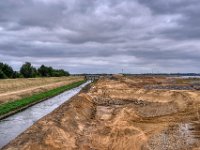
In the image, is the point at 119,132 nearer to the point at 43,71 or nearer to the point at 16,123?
the point at 16,123

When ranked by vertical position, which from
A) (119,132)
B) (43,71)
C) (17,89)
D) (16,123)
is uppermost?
(43,71)

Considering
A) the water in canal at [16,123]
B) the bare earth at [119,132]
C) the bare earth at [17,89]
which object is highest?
the bare earth at [17,89]

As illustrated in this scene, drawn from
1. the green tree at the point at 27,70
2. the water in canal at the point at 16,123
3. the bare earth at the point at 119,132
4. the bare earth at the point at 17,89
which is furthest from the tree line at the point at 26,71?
the bare earth at the point at 119,132

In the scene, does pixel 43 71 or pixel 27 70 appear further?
pixel 43 71

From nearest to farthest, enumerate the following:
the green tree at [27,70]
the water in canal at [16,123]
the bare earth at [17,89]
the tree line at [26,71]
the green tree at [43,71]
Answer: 1. the water in canal at [16,123]
2. the bare earth at [17,89]
3. the tree line at [26,71]
4. the green tree at [27,70]
5. the green tree at [43,71]

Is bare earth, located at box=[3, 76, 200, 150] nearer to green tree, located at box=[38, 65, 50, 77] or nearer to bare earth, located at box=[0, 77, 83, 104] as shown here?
bare earth, located at box=[0, 77, 83, 104]

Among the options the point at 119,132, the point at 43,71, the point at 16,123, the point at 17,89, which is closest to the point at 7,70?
the point at 17,89

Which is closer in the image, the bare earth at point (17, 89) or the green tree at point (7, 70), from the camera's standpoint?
the bare earth at point (17, 89)

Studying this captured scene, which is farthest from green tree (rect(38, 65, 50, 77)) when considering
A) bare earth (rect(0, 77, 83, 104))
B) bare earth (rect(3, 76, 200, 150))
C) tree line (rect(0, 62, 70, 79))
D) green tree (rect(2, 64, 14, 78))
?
bare earth (rect(3, 76, 200, 150))

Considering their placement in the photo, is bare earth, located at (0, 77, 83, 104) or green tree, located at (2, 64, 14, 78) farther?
green tree, located at (2, 64, 14, 78)

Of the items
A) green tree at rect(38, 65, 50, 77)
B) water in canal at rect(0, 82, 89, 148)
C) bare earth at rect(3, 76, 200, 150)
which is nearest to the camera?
bare earth at rect(3, 76, 200, 150)

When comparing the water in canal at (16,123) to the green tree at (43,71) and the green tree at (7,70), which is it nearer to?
the green tree at (7,70)

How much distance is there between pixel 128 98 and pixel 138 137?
2536cm

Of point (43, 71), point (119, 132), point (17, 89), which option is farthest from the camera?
point (43, 71)
